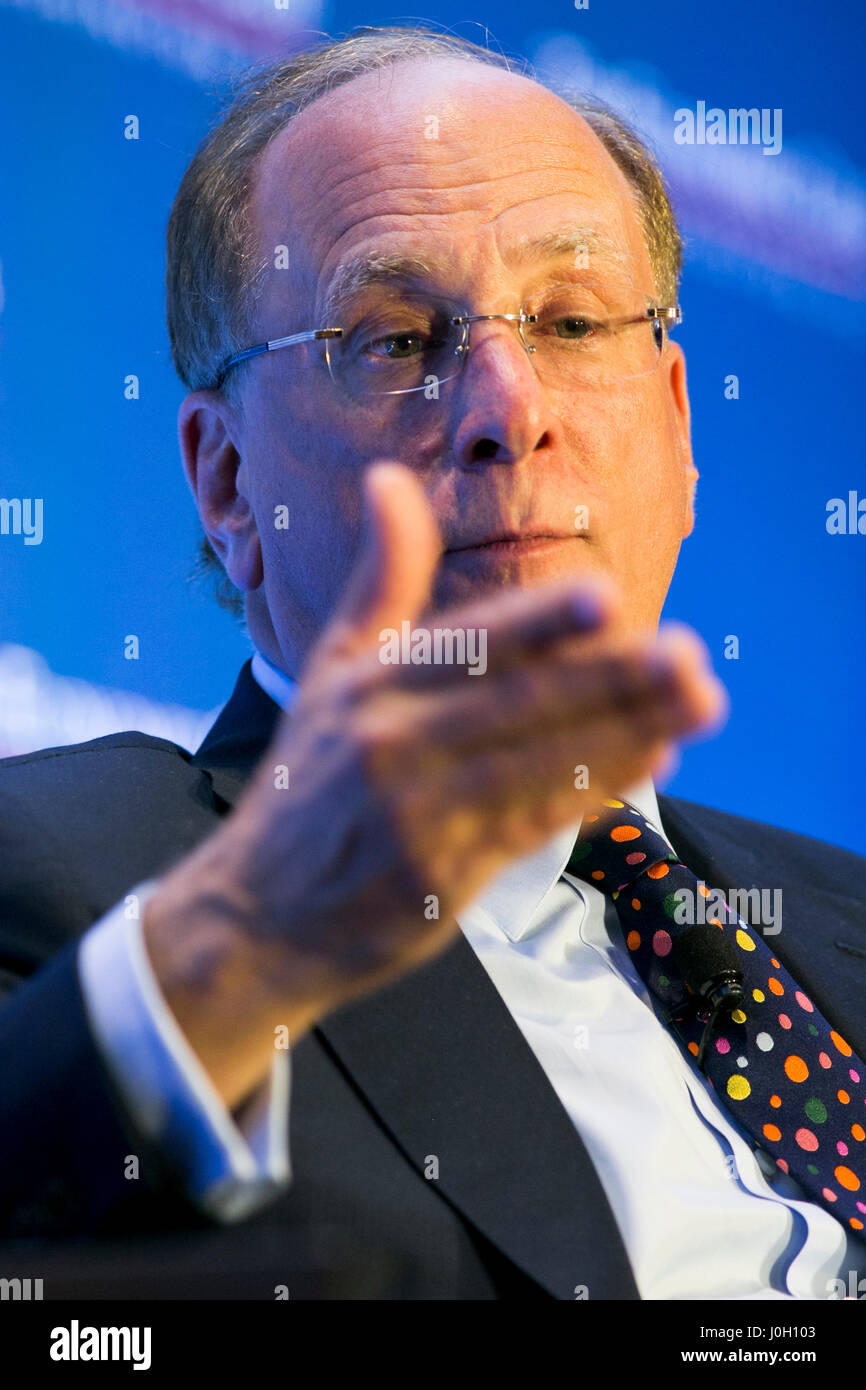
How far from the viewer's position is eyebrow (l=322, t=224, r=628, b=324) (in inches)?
61.1

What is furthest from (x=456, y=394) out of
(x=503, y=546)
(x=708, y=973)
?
(x=708, y=973)

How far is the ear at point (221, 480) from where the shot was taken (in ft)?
5.71

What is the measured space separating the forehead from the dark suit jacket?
26.7 inches

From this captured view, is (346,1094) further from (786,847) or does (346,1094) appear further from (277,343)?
(786,847)

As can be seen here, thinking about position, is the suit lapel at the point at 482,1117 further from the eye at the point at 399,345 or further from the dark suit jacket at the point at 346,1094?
the eye at the point at 399,345

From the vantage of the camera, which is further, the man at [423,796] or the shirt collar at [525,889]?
the shirt collar at [525,889]

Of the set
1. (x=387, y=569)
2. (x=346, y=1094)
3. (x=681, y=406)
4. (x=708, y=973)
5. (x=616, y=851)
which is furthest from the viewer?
(x=681, y=406)

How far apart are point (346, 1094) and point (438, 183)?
106 centimetres

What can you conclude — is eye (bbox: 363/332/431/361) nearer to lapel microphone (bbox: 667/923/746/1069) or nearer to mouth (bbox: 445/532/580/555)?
mouth (bbox: 445/532/580/555)

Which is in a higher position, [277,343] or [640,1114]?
[277,343]

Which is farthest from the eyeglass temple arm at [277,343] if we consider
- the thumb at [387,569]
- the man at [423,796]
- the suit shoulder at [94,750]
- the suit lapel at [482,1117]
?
the thumb at [387,569]

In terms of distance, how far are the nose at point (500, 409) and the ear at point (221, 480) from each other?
387 millimetres

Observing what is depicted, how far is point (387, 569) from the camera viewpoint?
0.71m
